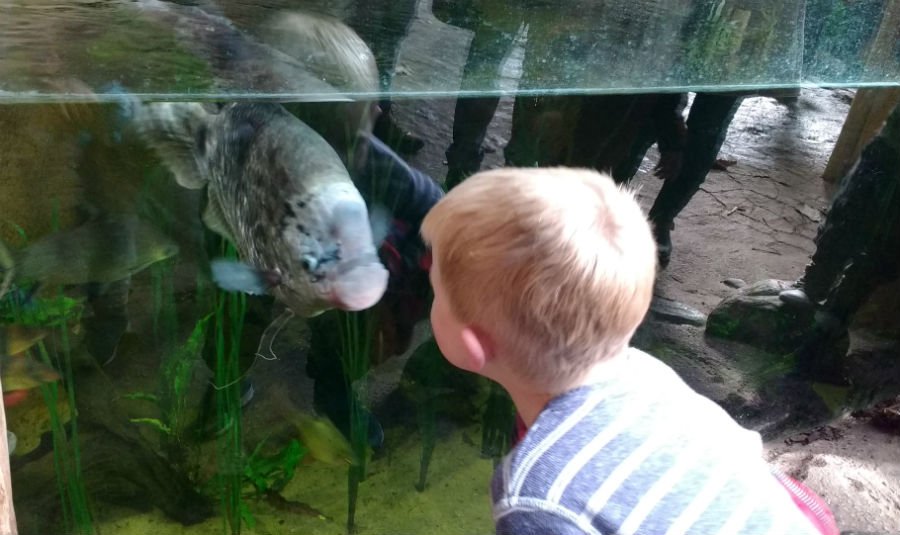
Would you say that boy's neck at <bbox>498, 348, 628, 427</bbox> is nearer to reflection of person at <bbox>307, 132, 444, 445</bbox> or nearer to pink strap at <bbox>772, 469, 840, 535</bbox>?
pink strap at <bbox>772, 469, 840, 535</bbox>

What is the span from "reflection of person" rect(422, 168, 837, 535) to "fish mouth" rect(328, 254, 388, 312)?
0.64m

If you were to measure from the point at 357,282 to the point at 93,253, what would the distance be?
0.70 meters

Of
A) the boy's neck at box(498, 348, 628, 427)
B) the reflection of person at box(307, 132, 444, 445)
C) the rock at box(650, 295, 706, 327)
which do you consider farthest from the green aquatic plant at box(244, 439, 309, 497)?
the boy's neck at box(498, 348, 628, 427)

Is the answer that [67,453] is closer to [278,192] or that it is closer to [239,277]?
[239,277]

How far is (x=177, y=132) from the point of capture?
161 cm

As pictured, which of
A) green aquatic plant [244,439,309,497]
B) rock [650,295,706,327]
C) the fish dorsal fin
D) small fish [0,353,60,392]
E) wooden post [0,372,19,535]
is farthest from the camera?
rock [650,295,706,327]

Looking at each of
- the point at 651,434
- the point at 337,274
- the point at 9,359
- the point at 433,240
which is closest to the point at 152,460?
the point at 9,359

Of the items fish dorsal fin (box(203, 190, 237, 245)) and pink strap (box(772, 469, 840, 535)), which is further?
fish dorsal fin (box(203, 190, 237, 245))

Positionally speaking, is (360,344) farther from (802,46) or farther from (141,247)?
(802,46)

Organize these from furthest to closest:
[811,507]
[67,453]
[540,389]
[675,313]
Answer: [675,313] → [67,453] → [811,507] → [540,389]

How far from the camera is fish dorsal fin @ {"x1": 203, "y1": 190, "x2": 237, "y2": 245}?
167 centimetres

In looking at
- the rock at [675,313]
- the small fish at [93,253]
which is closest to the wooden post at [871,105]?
the rock at [675,313]

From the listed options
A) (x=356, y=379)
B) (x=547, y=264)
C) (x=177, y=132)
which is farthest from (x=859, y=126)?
(x=177, y=132)

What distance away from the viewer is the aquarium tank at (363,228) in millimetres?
1470
